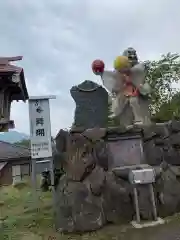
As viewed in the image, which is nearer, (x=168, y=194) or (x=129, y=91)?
(x=168, y=194)

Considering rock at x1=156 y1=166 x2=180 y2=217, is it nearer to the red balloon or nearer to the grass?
the grass

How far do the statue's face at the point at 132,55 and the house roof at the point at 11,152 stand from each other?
51.0 feet

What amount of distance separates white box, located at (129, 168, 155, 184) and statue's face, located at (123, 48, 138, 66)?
3132 mm

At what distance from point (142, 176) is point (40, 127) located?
2.70 m

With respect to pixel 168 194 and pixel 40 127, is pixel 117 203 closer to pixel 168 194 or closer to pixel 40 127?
pixel 168 194

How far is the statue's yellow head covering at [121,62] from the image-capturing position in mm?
7926

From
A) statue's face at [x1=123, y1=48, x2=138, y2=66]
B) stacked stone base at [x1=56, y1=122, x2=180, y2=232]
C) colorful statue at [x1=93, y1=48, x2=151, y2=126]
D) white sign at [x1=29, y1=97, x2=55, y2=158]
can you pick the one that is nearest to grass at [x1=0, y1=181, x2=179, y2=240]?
stacked stone base at [x1=56, y1=122, x2=180, y2=232]

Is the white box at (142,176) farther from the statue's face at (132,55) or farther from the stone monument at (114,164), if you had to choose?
the statue's face at (132,55)

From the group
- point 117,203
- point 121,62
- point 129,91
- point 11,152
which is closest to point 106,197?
point 117,203

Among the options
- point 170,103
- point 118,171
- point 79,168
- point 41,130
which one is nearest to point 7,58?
point 41,130

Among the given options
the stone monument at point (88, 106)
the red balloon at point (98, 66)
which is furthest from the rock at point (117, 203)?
the red balloon at point (98, 66)

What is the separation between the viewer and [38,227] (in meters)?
6.99

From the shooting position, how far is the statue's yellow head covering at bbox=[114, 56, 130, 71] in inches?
312

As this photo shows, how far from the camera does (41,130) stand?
7.55 meters
